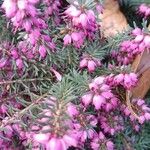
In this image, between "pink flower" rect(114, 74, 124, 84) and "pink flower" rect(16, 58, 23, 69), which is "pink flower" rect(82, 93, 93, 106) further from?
"pink flower" rect(16, 58, 23, 69)

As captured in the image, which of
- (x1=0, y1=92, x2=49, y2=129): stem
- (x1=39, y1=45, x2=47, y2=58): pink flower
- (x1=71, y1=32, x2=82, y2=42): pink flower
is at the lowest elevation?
(x1=0, y1=92, x2=49, y2=129): stem

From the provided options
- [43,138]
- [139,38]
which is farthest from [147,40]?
[43,138]

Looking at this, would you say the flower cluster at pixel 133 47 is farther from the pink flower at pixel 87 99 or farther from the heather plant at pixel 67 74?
the pink flower at pixel 87 99

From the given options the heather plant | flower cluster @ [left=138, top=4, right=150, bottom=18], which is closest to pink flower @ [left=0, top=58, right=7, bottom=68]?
the heather plant

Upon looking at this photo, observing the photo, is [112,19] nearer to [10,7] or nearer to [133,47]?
[133,47]

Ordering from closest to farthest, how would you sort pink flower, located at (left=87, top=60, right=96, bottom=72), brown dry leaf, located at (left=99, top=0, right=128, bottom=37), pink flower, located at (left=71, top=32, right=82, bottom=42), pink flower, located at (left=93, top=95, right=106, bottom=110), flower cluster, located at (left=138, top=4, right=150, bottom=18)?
pink flower, located at (left=93, top=95, right=106, bottom=110) < pink flower, located at (left=71, top=32, right=82, bottom=42) < pink flower, located at (left=87, top=60, right=96, bottom=72) < flower cluster, located at (left=138, top=4, right=150, bottom=18) < brown dry leaf, located at (left=99, top=0, right=128, bottom=37)
